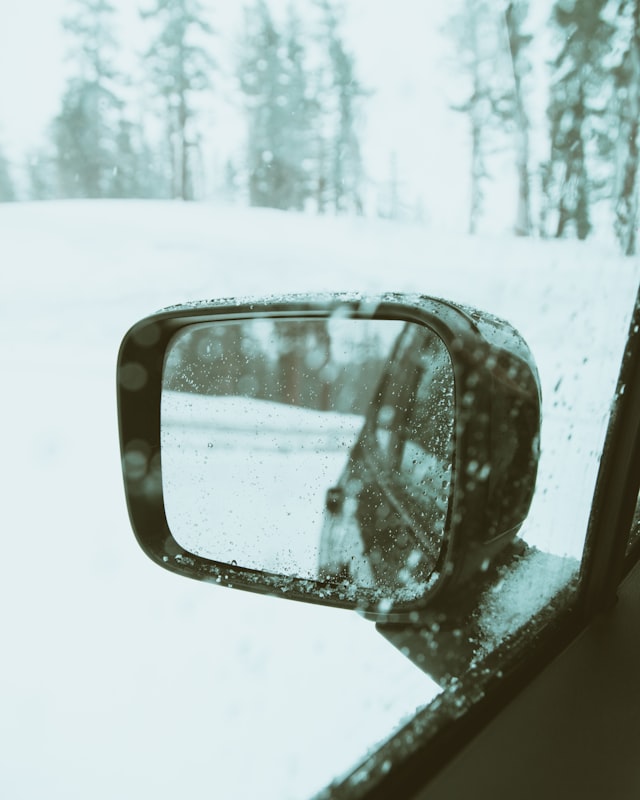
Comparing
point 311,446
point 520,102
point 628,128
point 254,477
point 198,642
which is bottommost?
point 198,642

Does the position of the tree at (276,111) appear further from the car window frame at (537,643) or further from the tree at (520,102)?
the car window frame at (537,643)

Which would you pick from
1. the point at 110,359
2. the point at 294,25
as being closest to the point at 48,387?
the point at 110,359

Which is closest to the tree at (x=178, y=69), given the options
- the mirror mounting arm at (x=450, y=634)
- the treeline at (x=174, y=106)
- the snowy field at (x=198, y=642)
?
the treeline at (x=174, y=106)

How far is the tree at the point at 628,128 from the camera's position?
7.07 feet

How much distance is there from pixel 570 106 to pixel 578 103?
0.31m

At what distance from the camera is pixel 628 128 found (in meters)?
2.38

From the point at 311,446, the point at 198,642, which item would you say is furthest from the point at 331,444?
the point at 198,642

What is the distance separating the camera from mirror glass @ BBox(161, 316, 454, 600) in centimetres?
161

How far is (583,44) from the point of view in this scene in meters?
2.75

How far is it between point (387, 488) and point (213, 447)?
534 mm

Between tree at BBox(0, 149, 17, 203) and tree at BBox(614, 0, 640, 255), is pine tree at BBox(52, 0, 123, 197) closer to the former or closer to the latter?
tree at BBox(0, 149, 17, 203)

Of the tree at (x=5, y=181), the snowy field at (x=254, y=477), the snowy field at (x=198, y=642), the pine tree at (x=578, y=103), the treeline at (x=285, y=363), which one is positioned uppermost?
the pine tree at (x=578, y=103)

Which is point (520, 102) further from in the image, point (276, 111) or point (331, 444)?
point (331, 444)

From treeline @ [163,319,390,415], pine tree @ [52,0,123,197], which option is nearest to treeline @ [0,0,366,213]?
pine tree @ [52,0,123,197]
